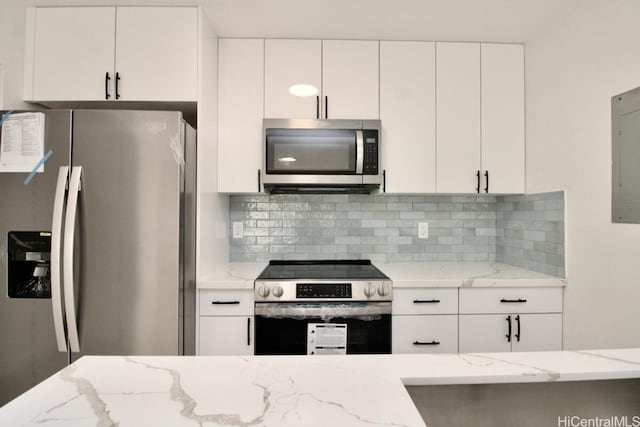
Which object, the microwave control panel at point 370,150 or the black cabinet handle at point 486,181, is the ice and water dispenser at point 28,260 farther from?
the black cabinet handle at point 486,181

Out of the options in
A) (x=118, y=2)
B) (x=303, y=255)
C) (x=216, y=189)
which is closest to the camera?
(x=118, y=2)

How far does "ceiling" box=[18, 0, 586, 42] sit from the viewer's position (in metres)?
1.85

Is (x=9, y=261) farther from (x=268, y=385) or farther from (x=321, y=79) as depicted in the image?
(x=321, y=79)

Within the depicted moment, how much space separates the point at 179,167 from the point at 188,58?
0.69 m

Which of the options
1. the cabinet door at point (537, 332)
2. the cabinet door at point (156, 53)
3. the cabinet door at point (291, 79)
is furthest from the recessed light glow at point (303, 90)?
the cabinet door at point (537, 332)

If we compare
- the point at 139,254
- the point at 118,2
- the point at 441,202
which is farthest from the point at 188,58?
the point at 441,202

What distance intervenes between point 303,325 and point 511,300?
1226mm

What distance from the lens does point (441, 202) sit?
2.58 meters

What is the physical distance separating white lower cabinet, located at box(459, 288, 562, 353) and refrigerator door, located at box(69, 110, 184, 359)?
1.62m

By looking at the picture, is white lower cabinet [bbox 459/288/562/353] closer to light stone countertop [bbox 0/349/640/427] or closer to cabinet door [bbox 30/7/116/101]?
light stone countertop [bbox 0/349/640/427]

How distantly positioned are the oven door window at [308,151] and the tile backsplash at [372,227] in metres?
0.46

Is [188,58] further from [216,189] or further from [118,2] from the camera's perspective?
[216,189]

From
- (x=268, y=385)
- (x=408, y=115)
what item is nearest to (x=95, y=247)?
(x=268, y=385)

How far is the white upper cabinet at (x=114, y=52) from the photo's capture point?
73.7 inches
